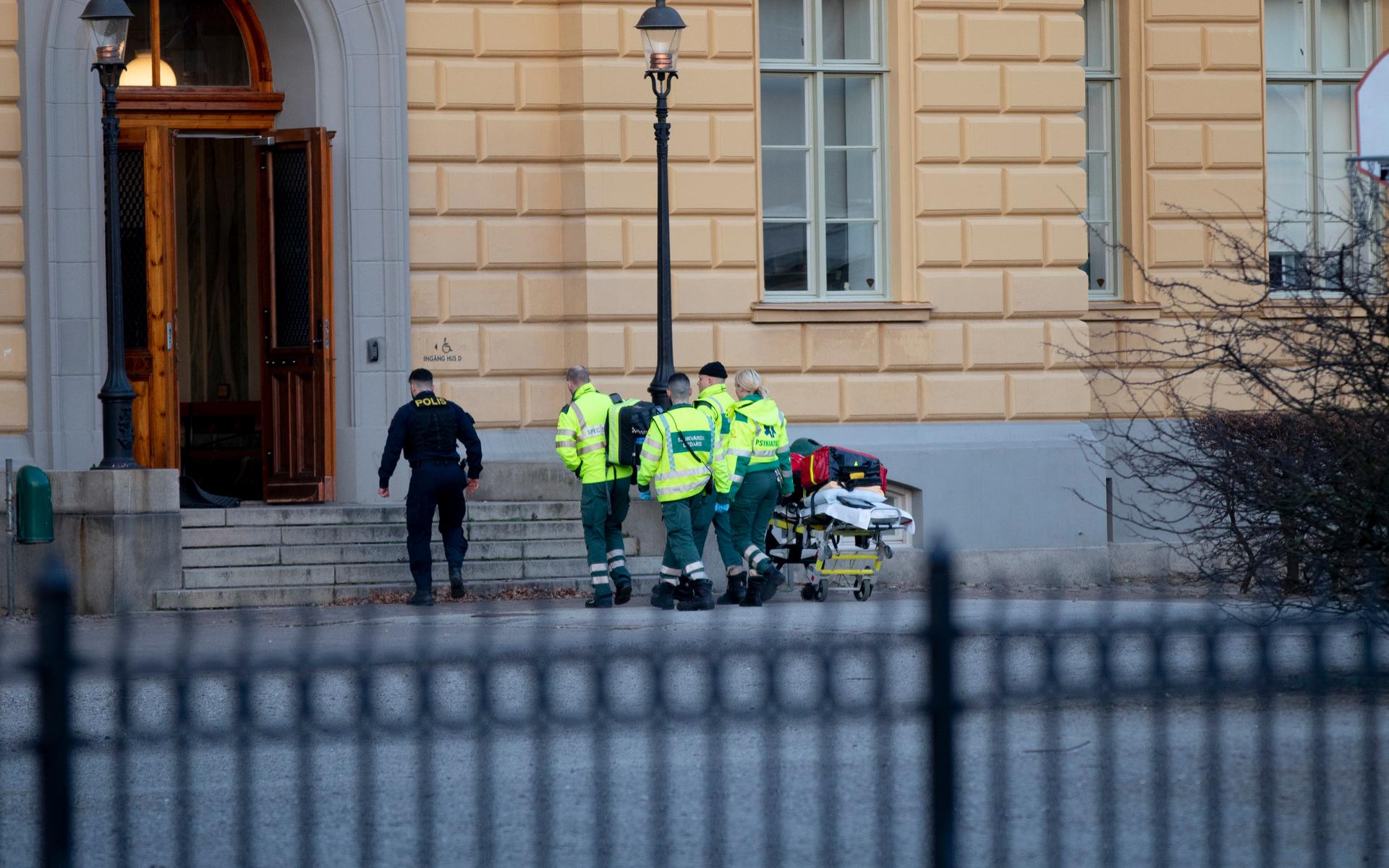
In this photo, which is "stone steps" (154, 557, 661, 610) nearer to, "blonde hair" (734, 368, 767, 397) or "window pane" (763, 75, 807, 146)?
"blonde hair" (734, 368, 767, 397)

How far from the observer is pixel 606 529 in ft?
44.5

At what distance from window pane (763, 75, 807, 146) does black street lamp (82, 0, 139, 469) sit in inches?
215

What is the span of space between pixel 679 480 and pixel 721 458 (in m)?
0.40

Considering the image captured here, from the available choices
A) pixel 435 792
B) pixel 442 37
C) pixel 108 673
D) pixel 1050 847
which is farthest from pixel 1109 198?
pixel 108 673

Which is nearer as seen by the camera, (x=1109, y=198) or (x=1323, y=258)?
(x=1323, y=258)

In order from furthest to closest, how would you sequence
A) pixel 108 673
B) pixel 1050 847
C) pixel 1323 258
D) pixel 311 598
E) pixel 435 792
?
pixel 311 598, pixel 1323 258, pixel 435 792, pixel 1050 847, pixel 108 673

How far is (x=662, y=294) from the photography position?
46.6 feet

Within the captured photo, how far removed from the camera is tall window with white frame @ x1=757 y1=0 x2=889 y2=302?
52.8ft

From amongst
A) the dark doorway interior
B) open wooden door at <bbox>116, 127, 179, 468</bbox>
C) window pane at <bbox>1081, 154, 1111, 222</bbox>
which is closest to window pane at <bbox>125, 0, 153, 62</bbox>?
open wooden door at <bbox>116, 127, 179, 468</bbox>

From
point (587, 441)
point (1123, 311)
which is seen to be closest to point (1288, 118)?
point (1123, 311)

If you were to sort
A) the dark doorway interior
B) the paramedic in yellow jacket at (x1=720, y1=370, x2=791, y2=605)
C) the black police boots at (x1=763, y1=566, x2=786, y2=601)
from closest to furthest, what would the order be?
1. the paramedic in yellow jacket at (x1=720, y1=370, x2=791, y2=605)
2. the black police boots at (x1=763, y1=566, x2=786, y2=601)
3. the dark doorway interior

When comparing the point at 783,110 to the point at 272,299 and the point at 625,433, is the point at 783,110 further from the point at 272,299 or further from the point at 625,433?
the point at 272,299

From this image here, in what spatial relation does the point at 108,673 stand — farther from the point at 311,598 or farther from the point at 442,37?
the point at 442,37

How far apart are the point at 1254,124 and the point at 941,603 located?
1416 cm
